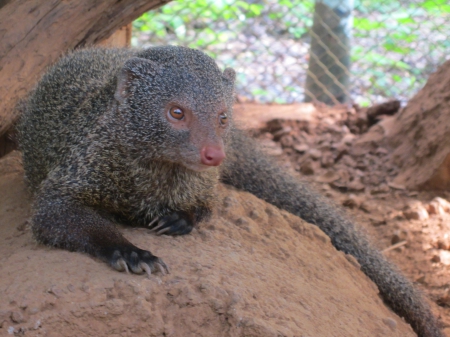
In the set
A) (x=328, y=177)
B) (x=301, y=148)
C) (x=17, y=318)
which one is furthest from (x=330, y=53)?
(x=17, y=318)

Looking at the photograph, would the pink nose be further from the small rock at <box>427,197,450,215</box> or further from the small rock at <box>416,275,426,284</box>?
the small rock at <box>427,197,450,215</box>

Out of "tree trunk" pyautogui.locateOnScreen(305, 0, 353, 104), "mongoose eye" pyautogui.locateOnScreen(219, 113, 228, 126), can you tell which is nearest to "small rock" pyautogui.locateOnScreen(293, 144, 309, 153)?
"tree trunk" pyautogui.locateOnScreen(305, 0, 353, 104)

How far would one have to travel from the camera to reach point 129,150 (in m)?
2.60

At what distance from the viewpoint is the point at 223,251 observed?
2.58 m

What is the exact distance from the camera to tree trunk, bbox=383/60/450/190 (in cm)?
434

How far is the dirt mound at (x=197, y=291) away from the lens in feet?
6.71

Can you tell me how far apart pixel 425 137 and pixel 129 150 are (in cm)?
283

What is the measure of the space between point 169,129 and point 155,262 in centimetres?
A: 58

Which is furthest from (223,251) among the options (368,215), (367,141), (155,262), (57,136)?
(367,141)

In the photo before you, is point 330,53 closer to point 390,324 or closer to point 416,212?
point 416,212

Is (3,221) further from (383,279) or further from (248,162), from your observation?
(383,279)

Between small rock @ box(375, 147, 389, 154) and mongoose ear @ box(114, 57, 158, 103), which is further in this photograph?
small rock @ box(375, 147, 389, 154)

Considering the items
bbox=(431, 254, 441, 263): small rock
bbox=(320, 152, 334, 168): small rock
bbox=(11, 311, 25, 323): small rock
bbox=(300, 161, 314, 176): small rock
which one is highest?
bbox=(320, 152, 334, 168): small rock

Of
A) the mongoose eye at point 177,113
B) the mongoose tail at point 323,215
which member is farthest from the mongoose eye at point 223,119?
the mongoose tail at point 323,215
